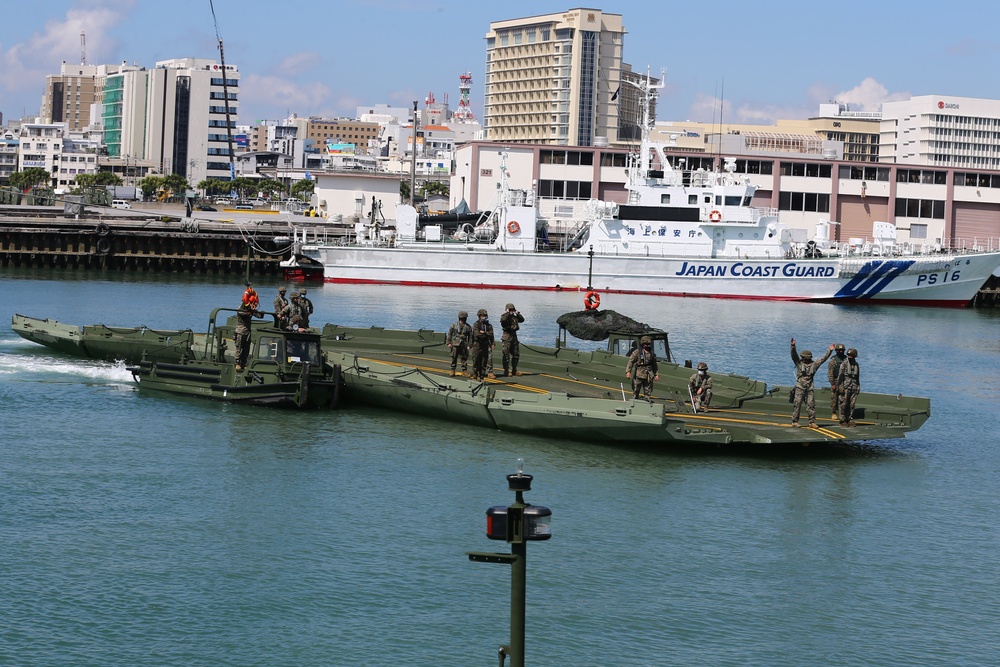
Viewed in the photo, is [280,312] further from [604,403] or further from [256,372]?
[604,403]

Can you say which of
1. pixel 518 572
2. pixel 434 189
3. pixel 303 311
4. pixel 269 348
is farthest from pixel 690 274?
pixel 434 189

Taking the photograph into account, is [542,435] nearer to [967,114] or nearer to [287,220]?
→ [287,220]

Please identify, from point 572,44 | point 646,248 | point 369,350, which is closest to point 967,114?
point 572,44

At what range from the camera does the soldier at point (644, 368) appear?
25797 mm

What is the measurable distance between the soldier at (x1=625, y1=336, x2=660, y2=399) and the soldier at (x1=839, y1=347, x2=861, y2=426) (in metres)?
3.71

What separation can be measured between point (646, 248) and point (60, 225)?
3550cm

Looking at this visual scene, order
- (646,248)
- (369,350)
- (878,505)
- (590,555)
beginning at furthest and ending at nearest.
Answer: (646,248) → (369,350) → (878,505) → (590,555)

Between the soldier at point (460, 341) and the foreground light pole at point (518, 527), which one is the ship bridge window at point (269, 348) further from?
the foreground light pole at point (518, 527)

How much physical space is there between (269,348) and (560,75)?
476ft

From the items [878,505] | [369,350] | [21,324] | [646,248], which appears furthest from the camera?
[646,248]

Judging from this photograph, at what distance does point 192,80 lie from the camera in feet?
580

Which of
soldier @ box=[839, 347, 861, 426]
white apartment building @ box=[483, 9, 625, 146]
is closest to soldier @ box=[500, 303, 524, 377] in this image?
soldier @ box=[839, 347, 861, 426]

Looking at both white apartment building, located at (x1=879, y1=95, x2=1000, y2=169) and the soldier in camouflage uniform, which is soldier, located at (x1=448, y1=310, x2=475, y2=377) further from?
white apartment building, located at (x1=879, y1=95, x2=1000, y2=169)

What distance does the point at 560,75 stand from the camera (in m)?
169
